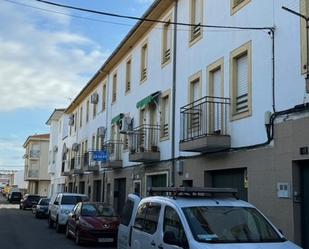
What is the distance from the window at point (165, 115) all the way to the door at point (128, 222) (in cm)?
970

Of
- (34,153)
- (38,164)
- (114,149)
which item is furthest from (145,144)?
(34,153)

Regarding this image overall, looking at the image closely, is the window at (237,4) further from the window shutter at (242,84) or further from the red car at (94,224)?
the red car at (94,224)

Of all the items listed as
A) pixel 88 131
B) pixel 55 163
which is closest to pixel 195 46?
A: pixel 88 131

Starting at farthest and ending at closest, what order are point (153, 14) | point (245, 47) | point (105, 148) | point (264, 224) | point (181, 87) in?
Answer: point (105, 148)
point (153, 14)
point (181, 87)
point (245, 47)
point (264, 224)

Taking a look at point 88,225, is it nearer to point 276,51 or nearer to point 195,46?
point 195,46

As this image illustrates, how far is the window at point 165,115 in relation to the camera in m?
20.8

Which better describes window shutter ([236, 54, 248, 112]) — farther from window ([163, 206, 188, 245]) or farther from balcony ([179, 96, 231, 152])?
window ([163, 206, 188, 245])

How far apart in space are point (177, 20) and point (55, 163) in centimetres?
4460

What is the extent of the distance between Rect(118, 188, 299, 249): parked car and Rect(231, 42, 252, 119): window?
212 inches

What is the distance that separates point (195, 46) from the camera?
17.9m

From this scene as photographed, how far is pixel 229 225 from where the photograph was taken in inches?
304

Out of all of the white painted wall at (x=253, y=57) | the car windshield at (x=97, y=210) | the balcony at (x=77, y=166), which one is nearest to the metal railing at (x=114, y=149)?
the white painted wall at (x=253, y=57)

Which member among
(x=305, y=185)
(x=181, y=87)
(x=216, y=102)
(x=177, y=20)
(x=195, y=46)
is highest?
(x=177, y=20)

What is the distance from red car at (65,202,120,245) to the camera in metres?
17.3
